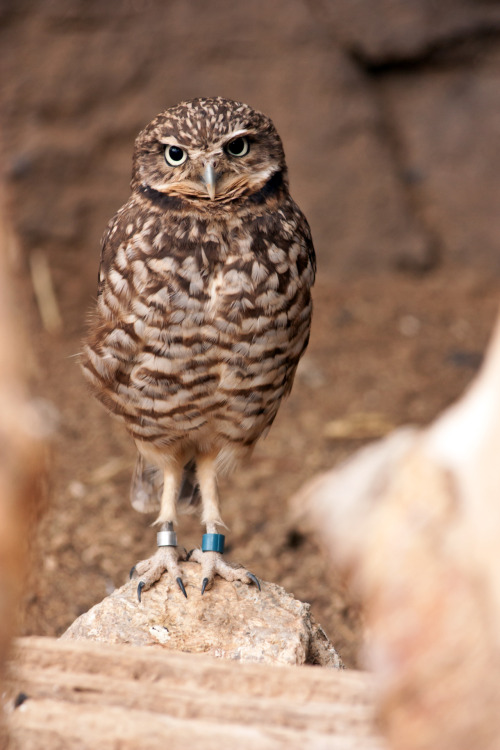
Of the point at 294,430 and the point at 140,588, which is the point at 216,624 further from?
the point at 294,430

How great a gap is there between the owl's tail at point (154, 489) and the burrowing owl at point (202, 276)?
49cm

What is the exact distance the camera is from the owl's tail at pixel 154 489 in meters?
3.08

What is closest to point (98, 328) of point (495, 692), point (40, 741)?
point (40, 741)

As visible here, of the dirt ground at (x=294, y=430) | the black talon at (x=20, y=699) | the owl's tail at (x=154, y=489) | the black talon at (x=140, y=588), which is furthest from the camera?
the dirt ground at (x=294, y=430)

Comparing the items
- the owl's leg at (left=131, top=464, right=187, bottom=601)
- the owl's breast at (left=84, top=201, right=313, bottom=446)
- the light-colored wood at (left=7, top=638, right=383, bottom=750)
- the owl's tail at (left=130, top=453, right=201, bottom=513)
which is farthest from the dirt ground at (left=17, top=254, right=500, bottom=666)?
the light-colored wood at (left=7, top=638, right=383, bottom=750)

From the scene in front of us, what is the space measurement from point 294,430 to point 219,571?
89.3 inches

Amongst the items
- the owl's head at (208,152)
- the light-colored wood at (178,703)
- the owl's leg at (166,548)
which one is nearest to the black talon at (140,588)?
the owl's leg at (166,548)

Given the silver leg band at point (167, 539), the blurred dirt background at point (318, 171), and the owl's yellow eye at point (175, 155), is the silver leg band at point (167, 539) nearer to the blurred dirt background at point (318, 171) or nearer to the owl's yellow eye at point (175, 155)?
the owl's yellow eye at point (175, 155)

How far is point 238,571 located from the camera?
2656 mm

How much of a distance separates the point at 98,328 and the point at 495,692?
152 cm

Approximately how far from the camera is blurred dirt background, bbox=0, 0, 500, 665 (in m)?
5.00

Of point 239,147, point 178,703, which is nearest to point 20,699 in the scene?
point 178,703

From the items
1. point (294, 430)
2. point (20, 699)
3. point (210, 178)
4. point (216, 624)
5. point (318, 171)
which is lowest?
point (294, 430)

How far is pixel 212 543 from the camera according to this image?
2719 millimetres
